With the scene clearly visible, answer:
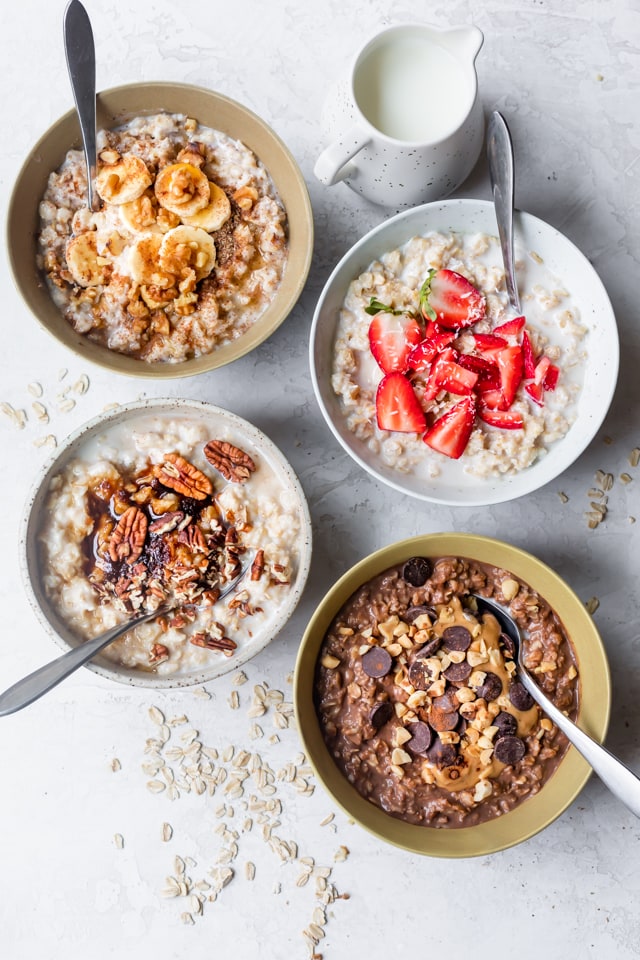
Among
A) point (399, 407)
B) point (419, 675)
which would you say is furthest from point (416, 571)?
point (399, 407)

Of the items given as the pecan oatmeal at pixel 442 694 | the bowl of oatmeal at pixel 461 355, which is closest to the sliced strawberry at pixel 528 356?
the bowl of oatmeal at pixel 461 355

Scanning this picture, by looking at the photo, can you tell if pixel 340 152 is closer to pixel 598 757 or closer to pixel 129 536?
pixel 129 536

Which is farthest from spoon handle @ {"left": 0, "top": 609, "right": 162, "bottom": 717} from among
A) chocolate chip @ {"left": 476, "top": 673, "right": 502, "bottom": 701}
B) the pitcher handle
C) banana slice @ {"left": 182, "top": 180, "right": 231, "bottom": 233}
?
the pitcher handle

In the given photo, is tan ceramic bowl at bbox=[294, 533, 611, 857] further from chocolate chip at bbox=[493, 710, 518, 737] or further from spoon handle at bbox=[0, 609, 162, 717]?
spoon handle at bbox=[0, 609, 162, 717]

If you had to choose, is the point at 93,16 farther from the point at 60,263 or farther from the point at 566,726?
the point at 566,726

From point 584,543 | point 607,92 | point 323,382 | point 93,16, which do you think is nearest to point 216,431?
point 323,382

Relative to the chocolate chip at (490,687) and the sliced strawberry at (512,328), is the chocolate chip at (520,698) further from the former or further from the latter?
the sliced strawberry at (512,328)
